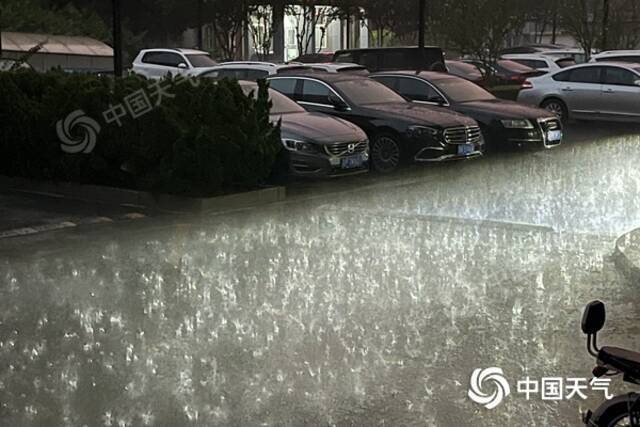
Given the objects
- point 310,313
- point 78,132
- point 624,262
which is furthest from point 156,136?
point 624,262

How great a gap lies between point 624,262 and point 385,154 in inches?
272

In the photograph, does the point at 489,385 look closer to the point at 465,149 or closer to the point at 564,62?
the point at 465,149

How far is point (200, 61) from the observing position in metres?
27.3

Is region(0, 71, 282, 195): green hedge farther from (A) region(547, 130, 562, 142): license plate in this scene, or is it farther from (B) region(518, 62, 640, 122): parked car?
(B) region(518, 62, 640, 122): parked car

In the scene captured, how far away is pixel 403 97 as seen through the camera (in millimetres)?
17156

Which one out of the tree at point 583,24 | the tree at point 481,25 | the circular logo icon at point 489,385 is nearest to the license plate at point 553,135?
the circular logo icon at point 489,385

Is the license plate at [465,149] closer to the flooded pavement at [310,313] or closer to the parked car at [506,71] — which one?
the flooded pavement at [310,313]

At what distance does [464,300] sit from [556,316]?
0.73 metres

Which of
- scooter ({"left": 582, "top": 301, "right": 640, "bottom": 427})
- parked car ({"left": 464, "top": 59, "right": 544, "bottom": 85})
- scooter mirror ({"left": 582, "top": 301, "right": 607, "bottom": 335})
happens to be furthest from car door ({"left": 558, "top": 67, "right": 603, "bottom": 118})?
scooter mirror ({"left": 582, "top": 301, "right": 607, "bottom": 335})

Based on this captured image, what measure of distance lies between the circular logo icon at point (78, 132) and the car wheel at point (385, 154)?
184 inches

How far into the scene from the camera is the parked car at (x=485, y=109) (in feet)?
54.4

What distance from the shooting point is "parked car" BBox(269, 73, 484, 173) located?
14.7m

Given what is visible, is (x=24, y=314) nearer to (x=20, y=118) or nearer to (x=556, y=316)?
(x=556, y=316)

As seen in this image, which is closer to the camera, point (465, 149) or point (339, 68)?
point (465, 149)
